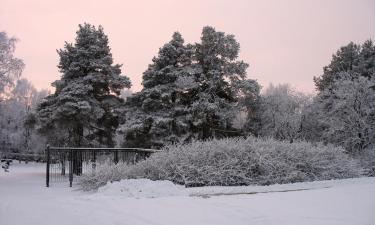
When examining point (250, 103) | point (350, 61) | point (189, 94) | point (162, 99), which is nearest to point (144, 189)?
point (162, 99)

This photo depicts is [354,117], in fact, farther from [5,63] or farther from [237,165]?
[5,63]

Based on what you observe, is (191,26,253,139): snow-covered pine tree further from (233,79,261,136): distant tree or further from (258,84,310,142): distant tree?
(258,84,310,142): distant tree

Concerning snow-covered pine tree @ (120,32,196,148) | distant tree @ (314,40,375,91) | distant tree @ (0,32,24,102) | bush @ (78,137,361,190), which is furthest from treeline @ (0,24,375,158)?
bush @ (78,137,361,190)

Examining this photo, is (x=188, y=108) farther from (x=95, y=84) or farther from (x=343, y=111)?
(x=343, y=111)

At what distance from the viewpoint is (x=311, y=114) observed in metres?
33.1

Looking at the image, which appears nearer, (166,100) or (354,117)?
(354,117)

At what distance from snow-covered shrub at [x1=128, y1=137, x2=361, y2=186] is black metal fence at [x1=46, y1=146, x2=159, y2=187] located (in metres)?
4.48

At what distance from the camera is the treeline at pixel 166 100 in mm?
25000

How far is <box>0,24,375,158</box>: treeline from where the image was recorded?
2500 centimetres

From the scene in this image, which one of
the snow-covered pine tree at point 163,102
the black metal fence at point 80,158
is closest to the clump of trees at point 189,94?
the snow-covered pine tree at point 163,102

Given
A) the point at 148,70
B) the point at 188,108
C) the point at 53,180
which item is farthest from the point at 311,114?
the point at 53,180

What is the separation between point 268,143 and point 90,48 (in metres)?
16.8

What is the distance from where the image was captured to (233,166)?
10.2m

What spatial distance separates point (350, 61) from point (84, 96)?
2626 cm
